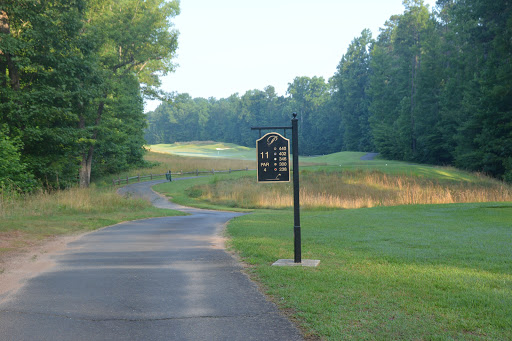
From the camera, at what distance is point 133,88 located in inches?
1827

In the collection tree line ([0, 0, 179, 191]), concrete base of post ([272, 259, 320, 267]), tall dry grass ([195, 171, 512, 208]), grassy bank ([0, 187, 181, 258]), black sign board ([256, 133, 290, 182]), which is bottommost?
tall dry grass ([195, 171, 512, 208])

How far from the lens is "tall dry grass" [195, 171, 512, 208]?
91.4 feet

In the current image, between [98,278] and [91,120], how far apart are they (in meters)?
35.3

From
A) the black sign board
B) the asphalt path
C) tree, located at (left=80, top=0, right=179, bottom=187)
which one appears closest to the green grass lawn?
the asphalt path

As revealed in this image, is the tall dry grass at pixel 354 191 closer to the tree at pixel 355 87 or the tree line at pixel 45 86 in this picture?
the tree line at pixel 45 86

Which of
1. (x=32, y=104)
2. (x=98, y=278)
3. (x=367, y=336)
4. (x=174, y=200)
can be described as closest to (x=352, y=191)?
(x=174, y=200)

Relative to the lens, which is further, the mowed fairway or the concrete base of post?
the concrete base of post

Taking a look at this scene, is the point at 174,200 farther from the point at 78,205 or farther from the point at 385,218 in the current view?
the point at 385,218

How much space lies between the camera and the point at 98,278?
344 inches

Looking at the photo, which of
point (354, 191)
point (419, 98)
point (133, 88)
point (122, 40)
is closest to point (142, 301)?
point (354, 191)

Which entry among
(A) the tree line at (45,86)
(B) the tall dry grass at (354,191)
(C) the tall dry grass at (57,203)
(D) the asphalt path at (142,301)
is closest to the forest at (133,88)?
(A) the tree line at (45,86)

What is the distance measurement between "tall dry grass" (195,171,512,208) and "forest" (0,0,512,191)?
406 inches

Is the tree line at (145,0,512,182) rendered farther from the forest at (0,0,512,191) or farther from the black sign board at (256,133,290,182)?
the black sign board at (256,133,290,182)

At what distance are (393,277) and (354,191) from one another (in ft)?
83.5
